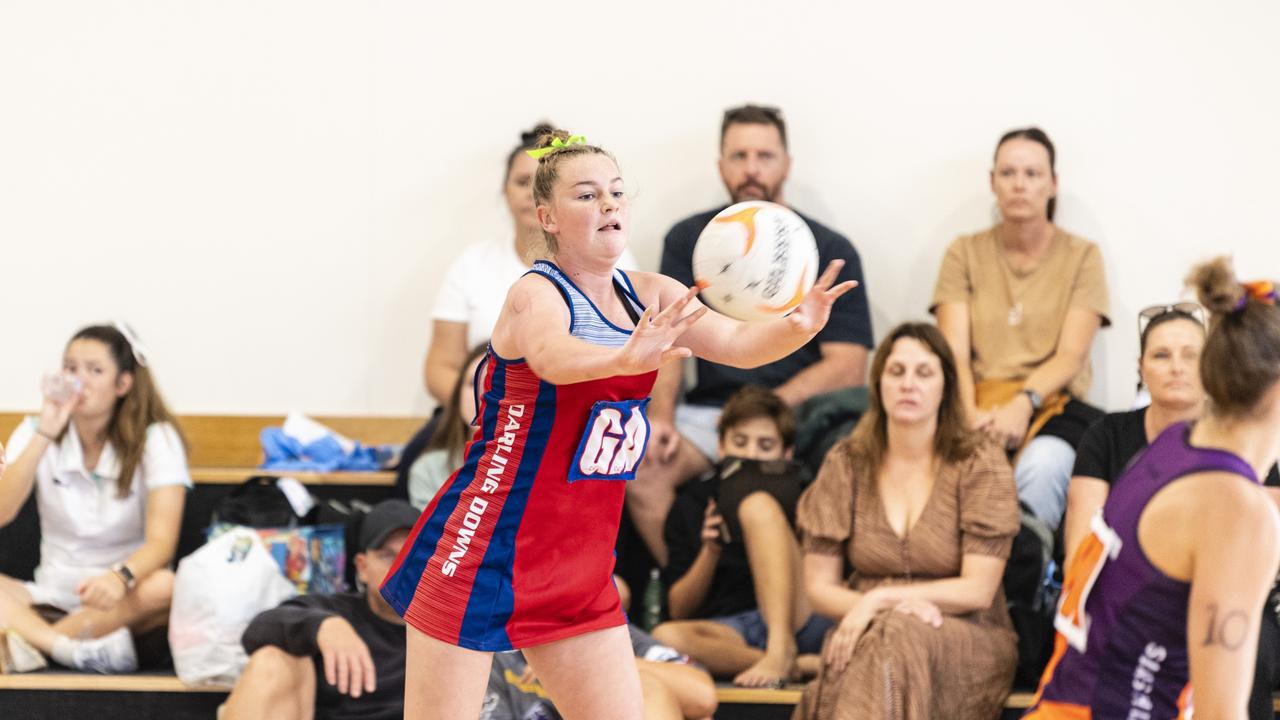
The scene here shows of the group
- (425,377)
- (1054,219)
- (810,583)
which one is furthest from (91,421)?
(1054,219)

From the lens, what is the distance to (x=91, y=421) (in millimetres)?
4660

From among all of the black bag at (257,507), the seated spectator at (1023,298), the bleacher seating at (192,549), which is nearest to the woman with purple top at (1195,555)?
the bleacher seating at (192,549)

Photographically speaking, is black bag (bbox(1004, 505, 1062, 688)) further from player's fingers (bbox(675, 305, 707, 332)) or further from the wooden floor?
player's fingers (bbox(675, 305, 707, 332))

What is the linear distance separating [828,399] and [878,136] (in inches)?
50.5

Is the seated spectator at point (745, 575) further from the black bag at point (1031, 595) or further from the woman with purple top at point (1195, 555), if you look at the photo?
the woman with purple top at point (1195, 555)

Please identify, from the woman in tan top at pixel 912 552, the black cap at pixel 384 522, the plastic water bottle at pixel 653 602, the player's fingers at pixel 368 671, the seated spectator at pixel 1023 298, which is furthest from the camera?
the seated spectator at pixel 1023 298

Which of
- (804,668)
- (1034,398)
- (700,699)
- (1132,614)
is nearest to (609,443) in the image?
(1132,614)

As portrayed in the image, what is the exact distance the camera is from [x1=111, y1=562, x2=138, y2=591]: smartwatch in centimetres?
434

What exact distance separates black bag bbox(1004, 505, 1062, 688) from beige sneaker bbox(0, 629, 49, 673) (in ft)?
10.00

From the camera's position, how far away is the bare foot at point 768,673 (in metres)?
4.11

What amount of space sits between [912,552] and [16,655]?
282 centimetres

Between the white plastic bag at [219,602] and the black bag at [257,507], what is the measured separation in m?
0.19

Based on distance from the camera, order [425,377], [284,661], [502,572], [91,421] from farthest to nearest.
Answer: [425,377] < [91,421] < [284,661] < [502,572]

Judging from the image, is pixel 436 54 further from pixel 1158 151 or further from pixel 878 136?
pixel 1158 151
